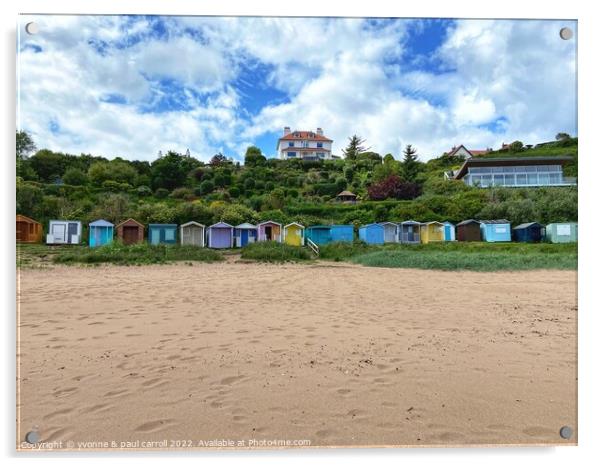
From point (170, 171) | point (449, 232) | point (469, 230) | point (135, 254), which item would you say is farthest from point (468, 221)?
point (135, 254)

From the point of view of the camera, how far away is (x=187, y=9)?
2.22m

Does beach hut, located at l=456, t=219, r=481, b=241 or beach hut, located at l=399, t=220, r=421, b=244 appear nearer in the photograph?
beach hut, located at l=456, t=219, r=481, b=241

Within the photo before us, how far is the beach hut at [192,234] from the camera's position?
24.7 feet

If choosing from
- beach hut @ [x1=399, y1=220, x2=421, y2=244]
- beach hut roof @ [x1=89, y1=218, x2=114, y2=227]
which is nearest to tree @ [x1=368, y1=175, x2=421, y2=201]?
beach hut @ [x1=399, y1=220, x2=421, y2=244]

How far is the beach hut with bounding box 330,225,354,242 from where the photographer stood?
9381 millimetres

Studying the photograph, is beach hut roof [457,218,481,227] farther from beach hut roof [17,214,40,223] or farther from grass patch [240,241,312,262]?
beach hut roof [17,214,40,223]

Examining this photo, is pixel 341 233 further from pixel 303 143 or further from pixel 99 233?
pixel 99 233

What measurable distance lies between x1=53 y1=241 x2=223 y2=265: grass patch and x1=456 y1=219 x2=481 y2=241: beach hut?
5519mm

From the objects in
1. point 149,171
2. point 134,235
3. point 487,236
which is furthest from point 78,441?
point 487,236

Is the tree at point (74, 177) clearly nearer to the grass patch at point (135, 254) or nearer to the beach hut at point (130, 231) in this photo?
the grass patch at point (135, 254)

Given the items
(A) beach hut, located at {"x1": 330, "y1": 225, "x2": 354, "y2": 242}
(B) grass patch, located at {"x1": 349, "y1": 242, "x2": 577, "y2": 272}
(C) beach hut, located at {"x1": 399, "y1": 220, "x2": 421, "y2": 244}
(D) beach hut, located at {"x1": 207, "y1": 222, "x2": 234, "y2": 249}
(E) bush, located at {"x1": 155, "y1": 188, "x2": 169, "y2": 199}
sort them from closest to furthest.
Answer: (B) grass patch, located at {"x1": 349, "y1": 242, "x2": 577, "y2": 272} → (E) bush, located at {"x1": 155, "y1": 188, "x2": 169, "y2": 199} → (D) beach hut, located at {"x1": 207, "y1": 222, "x2": 234, "y2": 249} → (C) beach hut, located at {"x1": 399, "y1": 220, "x2": 421, "y2": 244} → (A) beach hut, located at {"x1": 330, "y1": 225, "x2": 354, "y2": 242}

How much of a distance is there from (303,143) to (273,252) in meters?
3.41

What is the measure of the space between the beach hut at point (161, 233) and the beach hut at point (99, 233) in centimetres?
76
